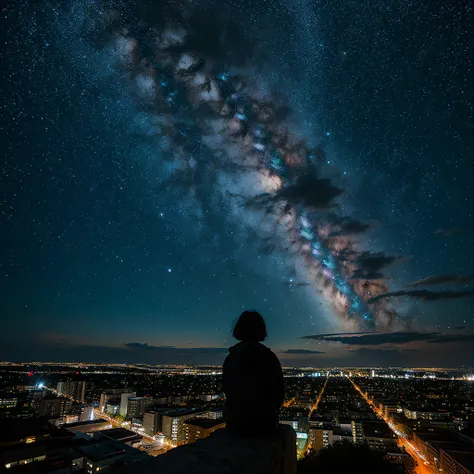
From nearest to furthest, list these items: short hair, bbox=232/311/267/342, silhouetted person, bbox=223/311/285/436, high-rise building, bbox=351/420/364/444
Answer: silhouetted person, bbox=223/311/285/436 < short hair, bbox=232/311/267/342 < high-rise building, bbox=351/420/364/444

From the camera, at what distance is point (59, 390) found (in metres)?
82.9

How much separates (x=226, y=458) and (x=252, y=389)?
73cm

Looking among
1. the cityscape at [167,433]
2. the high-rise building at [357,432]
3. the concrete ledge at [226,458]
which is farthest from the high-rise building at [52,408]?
the concrete ledge at [226,458]

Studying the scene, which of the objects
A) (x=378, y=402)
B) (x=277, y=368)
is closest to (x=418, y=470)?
(x=277, y=368)

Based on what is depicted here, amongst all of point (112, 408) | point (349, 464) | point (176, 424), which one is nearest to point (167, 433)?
point (176, 424)

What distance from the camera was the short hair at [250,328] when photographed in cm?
289

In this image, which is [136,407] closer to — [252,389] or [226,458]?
[252,389]

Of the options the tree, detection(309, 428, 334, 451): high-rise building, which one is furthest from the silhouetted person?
detection(309, 428, 334, 451): high-rise building

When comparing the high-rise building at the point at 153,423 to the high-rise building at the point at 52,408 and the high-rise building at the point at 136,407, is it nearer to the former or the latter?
the high-rise building at the point at 136,407

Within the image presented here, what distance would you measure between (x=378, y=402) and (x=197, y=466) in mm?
86828

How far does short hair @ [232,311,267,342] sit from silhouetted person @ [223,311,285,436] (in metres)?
0.06

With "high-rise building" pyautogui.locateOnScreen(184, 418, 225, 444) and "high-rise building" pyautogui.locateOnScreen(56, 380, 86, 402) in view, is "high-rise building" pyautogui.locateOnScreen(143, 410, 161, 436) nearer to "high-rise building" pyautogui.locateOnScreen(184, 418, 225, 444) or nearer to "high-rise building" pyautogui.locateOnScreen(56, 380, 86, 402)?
"high-rise building" pyautogui.locateOnScreen(184, 418, 225, 444)

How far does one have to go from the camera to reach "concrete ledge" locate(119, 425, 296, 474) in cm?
166

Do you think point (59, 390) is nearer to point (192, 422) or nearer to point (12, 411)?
point (12, 411)
